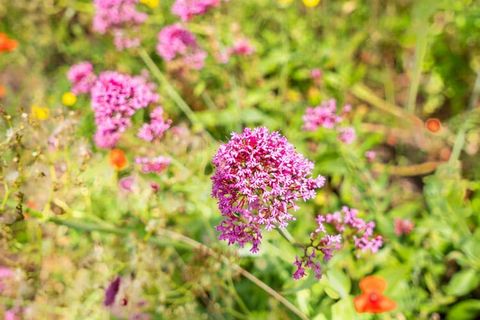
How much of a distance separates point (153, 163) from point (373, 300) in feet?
2.54

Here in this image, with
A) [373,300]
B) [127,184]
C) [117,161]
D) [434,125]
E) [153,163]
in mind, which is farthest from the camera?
[434,125]

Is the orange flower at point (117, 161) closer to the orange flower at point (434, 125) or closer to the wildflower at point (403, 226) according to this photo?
the wildflower at point (403, 226)

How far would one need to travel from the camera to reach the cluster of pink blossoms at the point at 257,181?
1.08 metres

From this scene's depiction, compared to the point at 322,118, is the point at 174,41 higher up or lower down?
higher up

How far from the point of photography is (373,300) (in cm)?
156

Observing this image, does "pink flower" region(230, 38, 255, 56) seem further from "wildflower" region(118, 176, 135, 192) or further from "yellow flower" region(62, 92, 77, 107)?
"wildflower" region(118, 176, 135, 192)

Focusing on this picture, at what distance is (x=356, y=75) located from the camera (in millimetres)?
2701

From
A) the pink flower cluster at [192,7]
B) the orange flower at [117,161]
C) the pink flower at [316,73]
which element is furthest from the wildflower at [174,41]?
the pink flower at [316,73]

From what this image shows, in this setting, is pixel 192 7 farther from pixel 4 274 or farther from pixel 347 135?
pixel 4 274

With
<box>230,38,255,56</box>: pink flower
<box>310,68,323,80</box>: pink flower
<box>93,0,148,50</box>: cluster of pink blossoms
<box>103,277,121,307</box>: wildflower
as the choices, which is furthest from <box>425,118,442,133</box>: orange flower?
<box>103,277,121,307</box>: wildflower

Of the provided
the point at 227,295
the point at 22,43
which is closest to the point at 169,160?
the point at 227,295

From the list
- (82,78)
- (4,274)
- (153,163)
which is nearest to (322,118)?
(153,163)

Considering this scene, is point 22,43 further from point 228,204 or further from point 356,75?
point 228,204

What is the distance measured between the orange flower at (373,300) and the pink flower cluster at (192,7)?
1.26 meters
